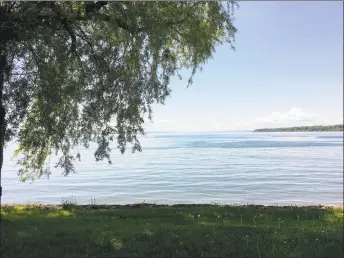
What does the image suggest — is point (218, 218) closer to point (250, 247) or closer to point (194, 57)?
point (250, 247)

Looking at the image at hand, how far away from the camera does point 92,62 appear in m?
9.82

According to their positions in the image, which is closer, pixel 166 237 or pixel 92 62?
pixel 166 237

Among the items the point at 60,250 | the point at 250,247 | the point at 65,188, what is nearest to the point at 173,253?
the point at 250,247

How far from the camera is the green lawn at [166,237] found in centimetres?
727

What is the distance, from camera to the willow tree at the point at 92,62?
8961mm

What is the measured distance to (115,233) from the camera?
8500 mm

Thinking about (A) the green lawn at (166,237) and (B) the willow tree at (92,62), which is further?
(B) the willow tree at (92,62)

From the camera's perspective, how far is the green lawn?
727cm

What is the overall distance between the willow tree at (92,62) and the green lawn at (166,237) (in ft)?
5.87

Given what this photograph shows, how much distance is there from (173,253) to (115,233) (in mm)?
1728

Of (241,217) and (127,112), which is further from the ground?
(127,112)

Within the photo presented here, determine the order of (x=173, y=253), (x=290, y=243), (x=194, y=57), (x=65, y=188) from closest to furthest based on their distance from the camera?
1. (x=173, y=253)
2. (x=290, y=243)
3. (x=194, y=57)
4. (x=65, y=188)

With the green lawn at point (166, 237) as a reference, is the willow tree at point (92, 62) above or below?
above

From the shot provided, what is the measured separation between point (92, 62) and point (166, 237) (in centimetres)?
438
